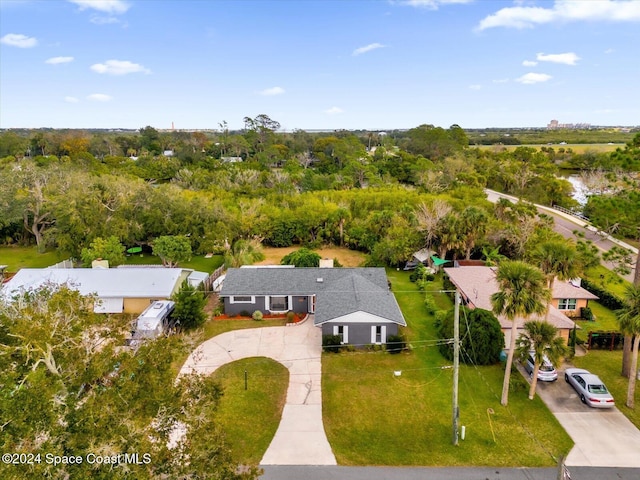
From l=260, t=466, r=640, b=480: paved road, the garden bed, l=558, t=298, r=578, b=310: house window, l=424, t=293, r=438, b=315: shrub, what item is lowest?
l=260, t=466, r=640, b=480: paved road

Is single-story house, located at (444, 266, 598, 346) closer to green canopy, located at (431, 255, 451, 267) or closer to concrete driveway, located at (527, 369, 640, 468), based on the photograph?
concrete driveway, located at (527, 369, 640, 468)

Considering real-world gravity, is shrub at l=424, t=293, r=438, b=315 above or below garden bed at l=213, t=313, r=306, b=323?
above

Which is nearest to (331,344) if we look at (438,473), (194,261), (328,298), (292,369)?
(292,369)

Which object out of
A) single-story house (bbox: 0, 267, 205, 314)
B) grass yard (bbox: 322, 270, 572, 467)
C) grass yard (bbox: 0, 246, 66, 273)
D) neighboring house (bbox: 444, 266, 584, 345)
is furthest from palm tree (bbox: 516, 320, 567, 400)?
grass yard (bbox: 0, 246, 66, 273)

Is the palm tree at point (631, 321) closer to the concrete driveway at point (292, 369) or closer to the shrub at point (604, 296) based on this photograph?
the shrub at point (604, 296)

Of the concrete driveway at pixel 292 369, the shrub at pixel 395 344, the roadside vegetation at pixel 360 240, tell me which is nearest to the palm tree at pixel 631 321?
the roadside vegetation at pixel 360 240

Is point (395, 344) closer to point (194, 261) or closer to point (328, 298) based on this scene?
point (328, 298)

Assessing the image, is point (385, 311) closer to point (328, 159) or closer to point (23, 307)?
point (23, 307)
